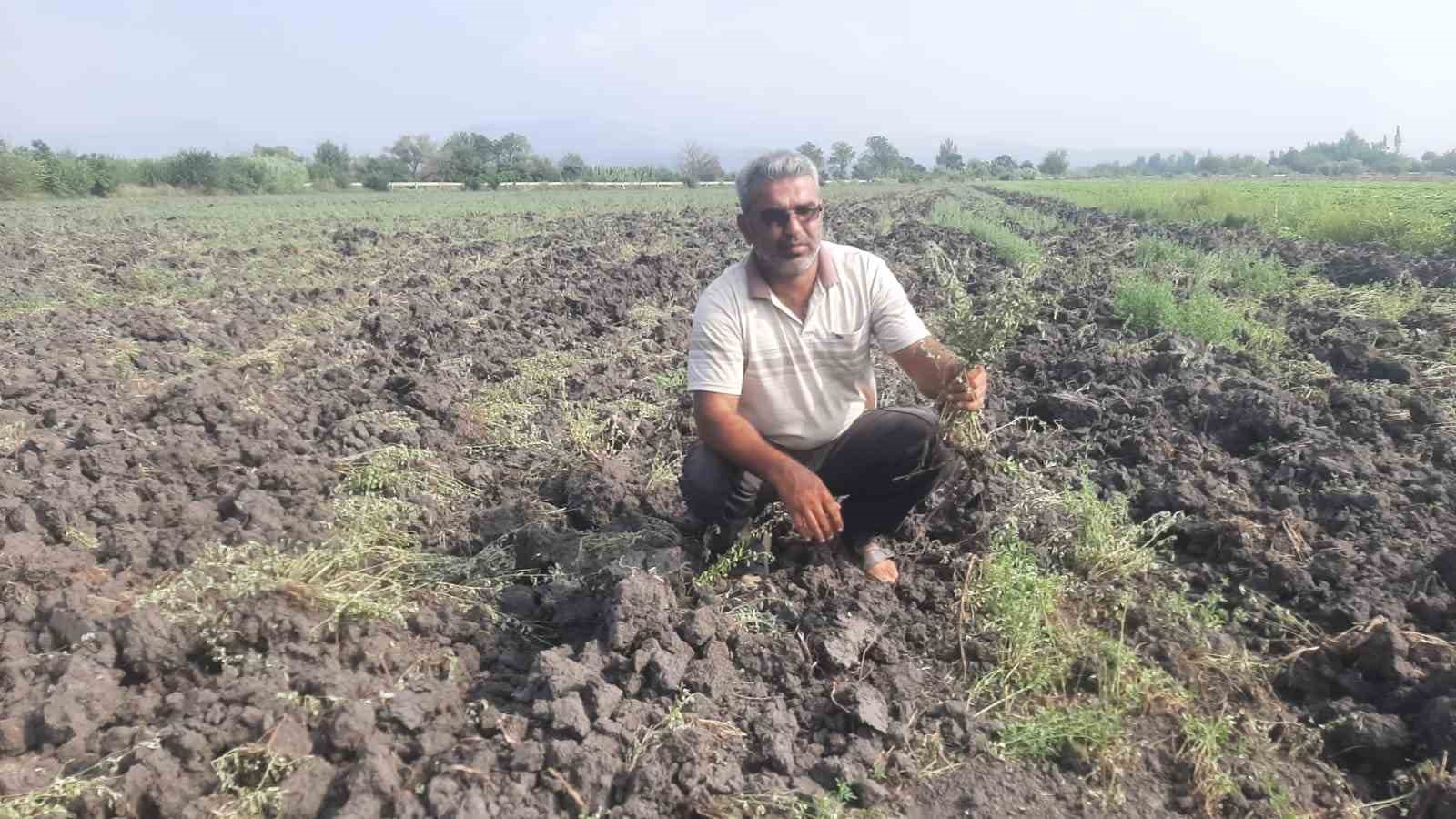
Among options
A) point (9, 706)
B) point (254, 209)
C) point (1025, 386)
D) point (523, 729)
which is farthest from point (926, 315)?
point (254, 209)

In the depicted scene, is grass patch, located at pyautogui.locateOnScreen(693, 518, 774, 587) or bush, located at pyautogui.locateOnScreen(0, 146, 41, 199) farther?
bush, located at pyautogui.locateOnScreen(0, 146, 41, 199)

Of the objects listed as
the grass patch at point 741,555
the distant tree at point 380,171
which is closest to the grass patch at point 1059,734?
the grass patch at point 741,555

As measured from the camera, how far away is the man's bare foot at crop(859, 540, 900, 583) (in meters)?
3.38

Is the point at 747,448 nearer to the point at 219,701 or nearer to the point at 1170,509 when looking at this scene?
the point at 219,701

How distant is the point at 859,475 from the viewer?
343 centimetres

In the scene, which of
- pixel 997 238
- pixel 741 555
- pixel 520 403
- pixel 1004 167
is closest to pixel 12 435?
pixel 520 403

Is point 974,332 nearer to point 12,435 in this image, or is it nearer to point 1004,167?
point 12,435

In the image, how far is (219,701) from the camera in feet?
8.13

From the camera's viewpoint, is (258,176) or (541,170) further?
(541,170)

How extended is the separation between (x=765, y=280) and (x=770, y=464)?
0.75 metres

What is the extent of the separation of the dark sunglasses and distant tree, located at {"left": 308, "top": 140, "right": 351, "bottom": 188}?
6274cm

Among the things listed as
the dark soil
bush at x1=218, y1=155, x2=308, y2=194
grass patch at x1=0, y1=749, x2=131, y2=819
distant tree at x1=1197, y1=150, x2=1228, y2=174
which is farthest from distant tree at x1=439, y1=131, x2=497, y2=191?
distant tree at x1=1197, y1=150, x2=1228, y2=174

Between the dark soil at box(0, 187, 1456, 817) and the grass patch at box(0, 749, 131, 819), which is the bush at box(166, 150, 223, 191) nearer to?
the dark soil at box(0, 187, 1456, 817)

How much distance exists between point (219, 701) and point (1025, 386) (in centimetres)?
498
